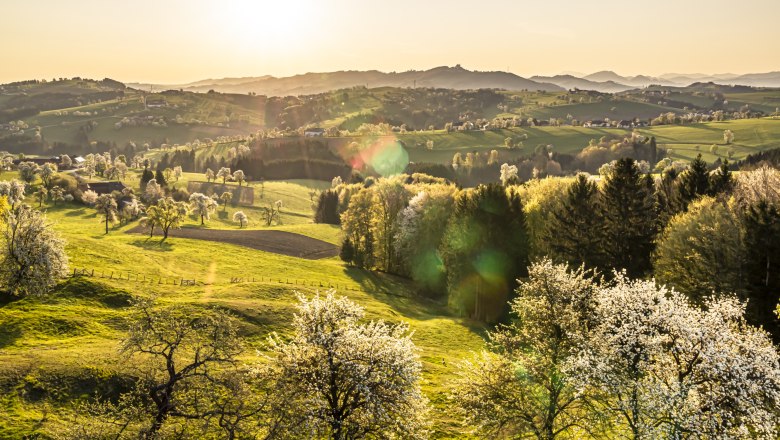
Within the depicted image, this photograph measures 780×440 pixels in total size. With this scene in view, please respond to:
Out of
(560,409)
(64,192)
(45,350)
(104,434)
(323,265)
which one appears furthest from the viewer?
(64,192)

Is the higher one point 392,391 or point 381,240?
point 392,391

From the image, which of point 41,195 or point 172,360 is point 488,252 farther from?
point 41,195

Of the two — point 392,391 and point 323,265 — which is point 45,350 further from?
point 323,265

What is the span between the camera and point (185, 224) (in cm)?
17175

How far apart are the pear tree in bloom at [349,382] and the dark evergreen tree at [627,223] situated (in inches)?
2261

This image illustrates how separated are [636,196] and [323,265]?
71192 mm

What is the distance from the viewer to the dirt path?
141m

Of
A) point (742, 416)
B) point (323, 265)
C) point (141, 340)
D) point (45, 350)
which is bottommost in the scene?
point (323, 265)

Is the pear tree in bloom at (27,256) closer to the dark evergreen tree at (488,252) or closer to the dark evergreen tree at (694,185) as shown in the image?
the dark evergreen tree at (488,252)

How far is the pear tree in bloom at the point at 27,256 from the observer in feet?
212

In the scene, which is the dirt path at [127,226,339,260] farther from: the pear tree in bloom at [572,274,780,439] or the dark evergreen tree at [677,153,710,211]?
the pear tree in bloom at [572,274,780,439]

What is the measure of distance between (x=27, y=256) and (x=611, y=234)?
8421 cm

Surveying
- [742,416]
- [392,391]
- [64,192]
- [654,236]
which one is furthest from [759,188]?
[64,192]

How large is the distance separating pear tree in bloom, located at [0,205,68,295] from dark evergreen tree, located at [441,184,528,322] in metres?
63.9
